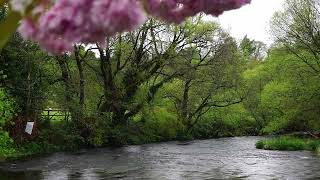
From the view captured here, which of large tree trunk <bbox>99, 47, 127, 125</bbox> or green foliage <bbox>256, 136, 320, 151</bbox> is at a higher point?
large tree trunk <bbox>99, 47, 127, 125</bbox>

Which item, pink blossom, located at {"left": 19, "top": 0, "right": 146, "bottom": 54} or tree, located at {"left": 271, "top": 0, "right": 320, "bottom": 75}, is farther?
tree, located at {"left": 271, "top": 0, "right": 320, "bottom": 75}

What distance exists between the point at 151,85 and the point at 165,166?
1892cm

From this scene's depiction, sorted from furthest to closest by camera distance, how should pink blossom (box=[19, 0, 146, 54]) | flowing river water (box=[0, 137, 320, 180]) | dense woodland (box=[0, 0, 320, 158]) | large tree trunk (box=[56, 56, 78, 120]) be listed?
1. large tree trunk (box=[56, 56, 78, 120])
2. dense woodland (box=[0, 0, 320, 158])
3. flowing river water (box=[0, 137, 320, 180])
4. pink blossom (box=[19, 0, 146, 54])

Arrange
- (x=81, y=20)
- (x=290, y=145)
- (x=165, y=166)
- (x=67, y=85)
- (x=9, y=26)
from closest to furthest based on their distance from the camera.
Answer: (x=81, y=20) < (x=9, y=26) < (x=165, y=166) < (x=67, y=85) < (x=290, y=145)

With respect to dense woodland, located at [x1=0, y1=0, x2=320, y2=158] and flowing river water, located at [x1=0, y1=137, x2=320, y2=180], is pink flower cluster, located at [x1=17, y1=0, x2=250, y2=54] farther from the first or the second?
dense woodland, located at [x1=0, y1=0, x2=320, y2=158]

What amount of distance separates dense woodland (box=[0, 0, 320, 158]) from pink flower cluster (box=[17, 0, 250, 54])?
2754 cm

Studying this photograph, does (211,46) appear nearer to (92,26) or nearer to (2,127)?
(2,127)

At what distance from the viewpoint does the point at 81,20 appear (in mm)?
1578

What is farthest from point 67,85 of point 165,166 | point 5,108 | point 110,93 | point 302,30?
point 302,30

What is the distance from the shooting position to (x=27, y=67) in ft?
102

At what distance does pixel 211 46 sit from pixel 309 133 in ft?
37.0

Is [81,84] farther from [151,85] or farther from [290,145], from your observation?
[290,145]

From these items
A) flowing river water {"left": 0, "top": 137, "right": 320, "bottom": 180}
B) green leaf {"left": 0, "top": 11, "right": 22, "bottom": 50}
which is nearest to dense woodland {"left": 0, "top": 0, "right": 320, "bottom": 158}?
flowing river water {"left": 0, "top": 137, "right": 320, "bottom": 180}

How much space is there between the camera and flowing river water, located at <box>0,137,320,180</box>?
21.8m
